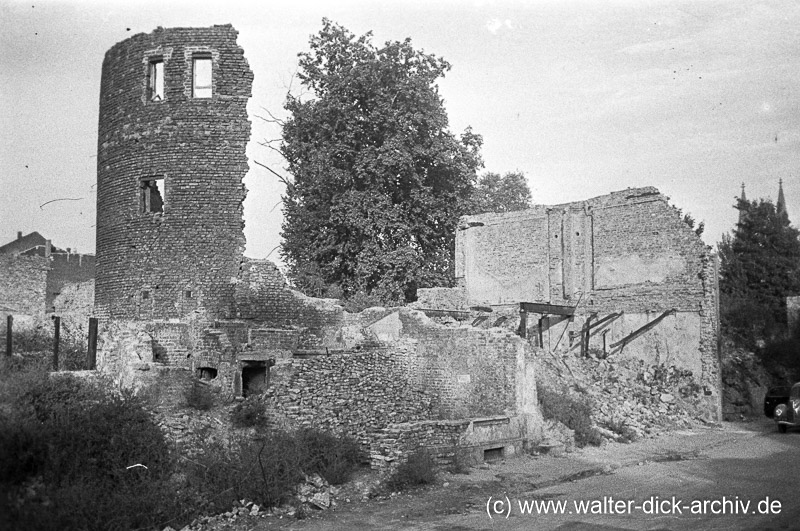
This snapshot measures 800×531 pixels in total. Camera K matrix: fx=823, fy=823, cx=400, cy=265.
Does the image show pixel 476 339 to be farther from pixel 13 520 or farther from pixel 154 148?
pixel 13 520

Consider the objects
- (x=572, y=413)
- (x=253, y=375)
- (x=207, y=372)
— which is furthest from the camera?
(x=207, y=372)

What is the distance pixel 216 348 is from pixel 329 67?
51.9ft

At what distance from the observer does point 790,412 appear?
18.9 m

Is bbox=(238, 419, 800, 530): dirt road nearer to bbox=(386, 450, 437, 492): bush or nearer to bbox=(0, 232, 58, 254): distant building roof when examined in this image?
bbox=(386, 450, 437, 492): bush

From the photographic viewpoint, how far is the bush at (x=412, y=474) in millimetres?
11953

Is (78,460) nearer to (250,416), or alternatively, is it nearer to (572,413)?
(250,416)

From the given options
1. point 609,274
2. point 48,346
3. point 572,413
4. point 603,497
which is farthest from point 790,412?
point 48,346

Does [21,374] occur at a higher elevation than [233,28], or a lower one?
lower

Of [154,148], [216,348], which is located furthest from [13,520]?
[154,148]

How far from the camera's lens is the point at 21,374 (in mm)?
12742

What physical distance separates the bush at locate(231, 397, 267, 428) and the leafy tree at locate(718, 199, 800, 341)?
28.2 m

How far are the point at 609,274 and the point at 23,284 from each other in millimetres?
17507

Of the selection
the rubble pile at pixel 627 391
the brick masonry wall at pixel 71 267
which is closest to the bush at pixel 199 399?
the rubble pile at pixel 627 391

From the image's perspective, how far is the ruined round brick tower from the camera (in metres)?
19.5
